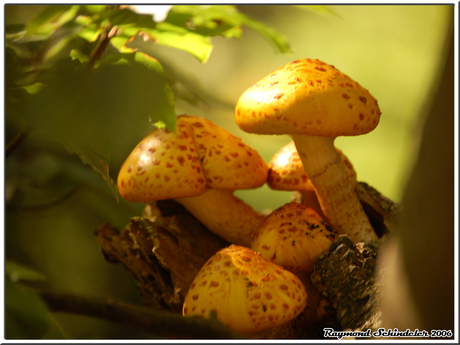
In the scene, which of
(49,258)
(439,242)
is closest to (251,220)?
(439,242)

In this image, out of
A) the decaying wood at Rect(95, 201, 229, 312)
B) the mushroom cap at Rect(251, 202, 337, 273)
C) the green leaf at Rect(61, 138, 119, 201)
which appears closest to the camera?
the green leaf at Rect(61, 138, 119, 201)

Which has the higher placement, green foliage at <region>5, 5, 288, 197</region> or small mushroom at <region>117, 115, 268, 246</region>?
green foliage at <region>5, 5, 288, 197</region>

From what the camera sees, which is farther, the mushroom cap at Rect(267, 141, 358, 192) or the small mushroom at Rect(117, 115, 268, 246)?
the mushroom cap at Rect(267, 141, 358, 192)

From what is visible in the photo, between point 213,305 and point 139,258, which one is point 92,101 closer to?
point 213,305

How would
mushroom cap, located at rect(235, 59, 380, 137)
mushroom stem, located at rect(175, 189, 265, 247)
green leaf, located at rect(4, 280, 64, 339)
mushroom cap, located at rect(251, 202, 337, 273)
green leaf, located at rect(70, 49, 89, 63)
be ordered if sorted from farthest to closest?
mushroom stem, located at rect(175, 189, 265, 247) → mushroom cap, located at rect(251, 202, 337, 273) → mushroom cap, located at rect(235, 59, 380, 137) → green leaf, located at rect(70, 49, 89, 63) → green leaf, located at rect(4, 280, 64, 339)

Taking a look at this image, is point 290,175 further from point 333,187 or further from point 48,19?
point 48,19

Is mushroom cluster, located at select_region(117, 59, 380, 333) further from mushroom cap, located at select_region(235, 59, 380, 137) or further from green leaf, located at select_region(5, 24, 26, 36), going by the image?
green leaf, located at select_region(5, 24, 26, 36)

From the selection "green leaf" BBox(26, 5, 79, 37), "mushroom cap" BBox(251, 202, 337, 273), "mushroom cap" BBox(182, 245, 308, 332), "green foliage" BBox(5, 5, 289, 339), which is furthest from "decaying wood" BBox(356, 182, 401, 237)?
"green leaf" BBox(26, 5, 79, 37)

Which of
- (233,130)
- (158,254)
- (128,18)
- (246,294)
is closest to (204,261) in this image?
(158,254)
